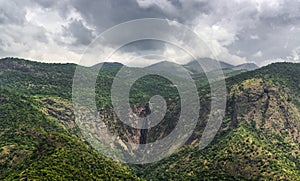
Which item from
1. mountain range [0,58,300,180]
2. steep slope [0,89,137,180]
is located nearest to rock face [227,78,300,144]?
mountain range [0,58,300,180]

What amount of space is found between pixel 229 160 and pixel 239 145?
1000 cm

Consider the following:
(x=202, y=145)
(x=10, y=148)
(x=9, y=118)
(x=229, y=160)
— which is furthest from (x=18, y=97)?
Answer: (x=229, y=160)

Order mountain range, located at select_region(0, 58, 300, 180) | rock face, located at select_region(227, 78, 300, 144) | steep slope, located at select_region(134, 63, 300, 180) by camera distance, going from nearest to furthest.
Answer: mountain range, located at select_region(0, 58, 300, 180), steep slope, located at select_region(134, 63, 300, 180), rock face, located at select_region(227, 78, 300, 144)

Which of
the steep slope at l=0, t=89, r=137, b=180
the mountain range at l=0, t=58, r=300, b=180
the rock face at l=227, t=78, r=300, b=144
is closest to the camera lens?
the steep slope at l=0, t=89, r=137, b=180

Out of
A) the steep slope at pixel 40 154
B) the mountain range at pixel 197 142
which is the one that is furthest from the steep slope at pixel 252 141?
the steep slope at pixel 40 154

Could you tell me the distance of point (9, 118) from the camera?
140125 millimetres

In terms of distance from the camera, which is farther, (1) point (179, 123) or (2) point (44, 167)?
(1) point (179, 123)

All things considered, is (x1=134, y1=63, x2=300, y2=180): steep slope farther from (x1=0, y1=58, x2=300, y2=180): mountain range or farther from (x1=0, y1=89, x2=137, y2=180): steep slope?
(x1=0, y1=89, x2=137, y2=180): steep slope

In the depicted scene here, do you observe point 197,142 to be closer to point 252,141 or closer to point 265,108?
point 252,141

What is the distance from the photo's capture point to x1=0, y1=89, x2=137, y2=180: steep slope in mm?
95188

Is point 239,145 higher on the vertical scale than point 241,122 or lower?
lower

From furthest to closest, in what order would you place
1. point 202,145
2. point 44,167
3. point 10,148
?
1. point 202,145
2. point 10,148
3. point 44,167

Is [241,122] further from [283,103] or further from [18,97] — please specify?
[18,97]

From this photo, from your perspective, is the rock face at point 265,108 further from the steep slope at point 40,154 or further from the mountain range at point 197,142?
the steep slope at point 40,154
